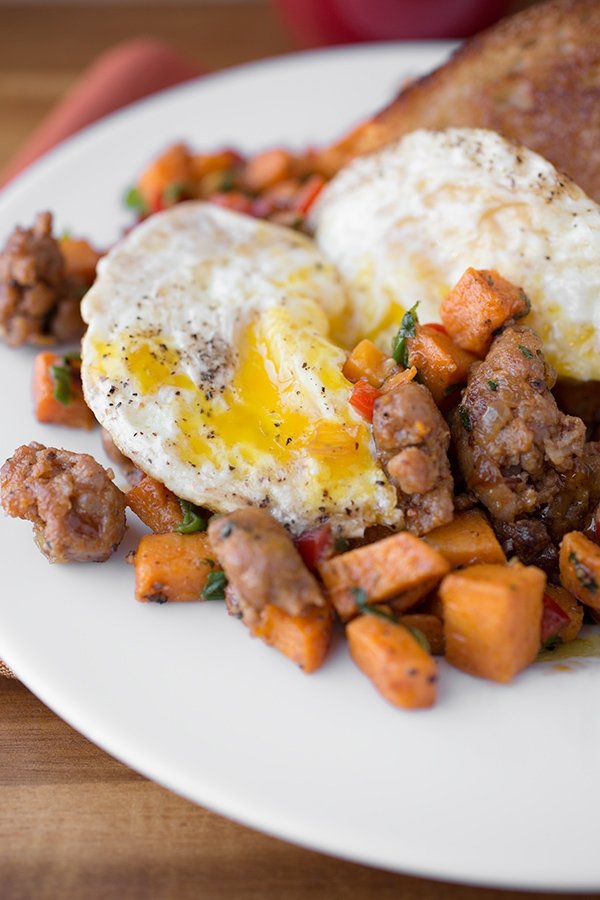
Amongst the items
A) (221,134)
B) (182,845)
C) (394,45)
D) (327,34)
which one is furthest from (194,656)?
(327,34)

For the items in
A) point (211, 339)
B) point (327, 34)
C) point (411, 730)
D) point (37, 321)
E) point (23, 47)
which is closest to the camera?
point (411, 730)

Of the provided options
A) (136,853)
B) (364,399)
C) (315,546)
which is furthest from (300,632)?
(364,399)

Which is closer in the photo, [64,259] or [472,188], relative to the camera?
[472,188]

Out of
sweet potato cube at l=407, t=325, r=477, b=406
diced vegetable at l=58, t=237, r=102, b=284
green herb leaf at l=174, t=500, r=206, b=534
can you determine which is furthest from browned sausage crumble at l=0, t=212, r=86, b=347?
sweet potato cube at l=407, t=325, r=477, b=406

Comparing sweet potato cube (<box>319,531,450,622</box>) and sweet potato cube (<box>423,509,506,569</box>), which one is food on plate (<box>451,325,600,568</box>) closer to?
sweet potato cube (<box>423,509,506,569</box>)

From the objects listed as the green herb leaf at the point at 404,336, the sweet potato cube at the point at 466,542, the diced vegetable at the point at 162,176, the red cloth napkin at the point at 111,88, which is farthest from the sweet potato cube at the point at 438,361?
the red cloth napkin at the point at 111,88

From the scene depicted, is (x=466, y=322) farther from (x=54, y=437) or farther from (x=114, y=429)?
(x=54, y=437)

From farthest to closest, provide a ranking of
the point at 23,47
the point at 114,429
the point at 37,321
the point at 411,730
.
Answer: the point at 23,47 < the point at 37,321 < the point at 114,429 < the point at 411,730
